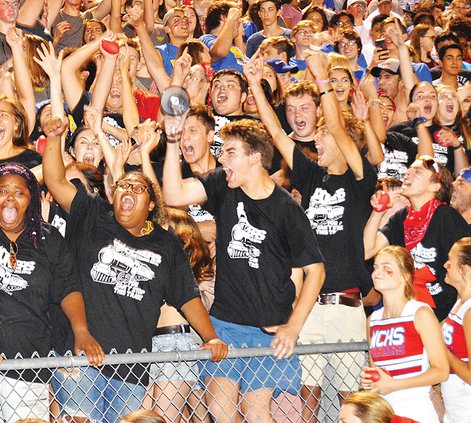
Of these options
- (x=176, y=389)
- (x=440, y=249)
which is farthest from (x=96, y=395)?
(x=440, y=249)

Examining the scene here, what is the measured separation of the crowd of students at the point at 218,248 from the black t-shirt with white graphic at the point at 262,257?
1cm

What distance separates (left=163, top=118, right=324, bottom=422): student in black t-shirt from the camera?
6.12 meters

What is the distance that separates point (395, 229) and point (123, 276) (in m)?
2.19

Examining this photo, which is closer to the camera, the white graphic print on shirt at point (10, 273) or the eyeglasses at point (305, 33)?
the white graphic print on shirt at point (10, 273)

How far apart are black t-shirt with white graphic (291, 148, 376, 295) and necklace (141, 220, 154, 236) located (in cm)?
120

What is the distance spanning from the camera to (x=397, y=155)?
8859 millimetres

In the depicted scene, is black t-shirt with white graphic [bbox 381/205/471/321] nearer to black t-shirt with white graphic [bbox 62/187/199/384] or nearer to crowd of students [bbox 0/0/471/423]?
crowd of students [bbox 0/0/471/423]

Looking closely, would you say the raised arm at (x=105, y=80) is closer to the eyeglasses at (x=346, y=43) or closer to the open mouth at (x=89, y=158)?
the open mouth at (x=89, y=158)

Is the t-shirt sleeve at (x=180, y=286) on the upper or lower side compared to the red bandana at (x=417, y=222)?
upper

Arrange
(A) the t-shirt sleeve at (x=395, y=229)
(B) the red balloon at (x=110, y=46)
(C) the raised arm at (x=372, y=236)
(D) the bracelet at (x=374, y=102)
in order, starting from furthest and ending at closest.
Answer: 1. (D) the bracelet at (x=374, y=102)
2. (B) the red balloon at (x=110, y=46)
3. (A) the t-shirt sleeve at (x=395, y=229)
4. (C) the raised arm at (x=372, y=236)

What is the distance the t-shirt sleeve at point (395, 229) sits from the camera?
720cm

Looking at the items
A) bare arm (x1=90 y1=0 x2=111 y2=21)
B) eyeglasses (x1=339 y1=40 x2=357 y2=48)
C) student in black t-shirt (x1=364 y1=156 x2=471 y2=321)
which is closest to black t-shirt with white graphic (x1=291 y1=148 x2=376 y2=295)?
student in black t-shirt (x1=364 y1=156 x2=471 y2=321)

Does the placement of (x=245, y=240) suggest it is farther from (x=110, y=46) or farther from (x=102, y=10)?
(x=102, y=10)

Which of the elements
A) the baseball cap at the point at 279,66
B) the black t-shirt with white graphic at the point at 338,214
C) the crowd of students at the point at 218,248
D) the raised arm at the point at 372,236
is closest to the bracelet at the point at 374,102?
the crowd of students at the point at 218,248
